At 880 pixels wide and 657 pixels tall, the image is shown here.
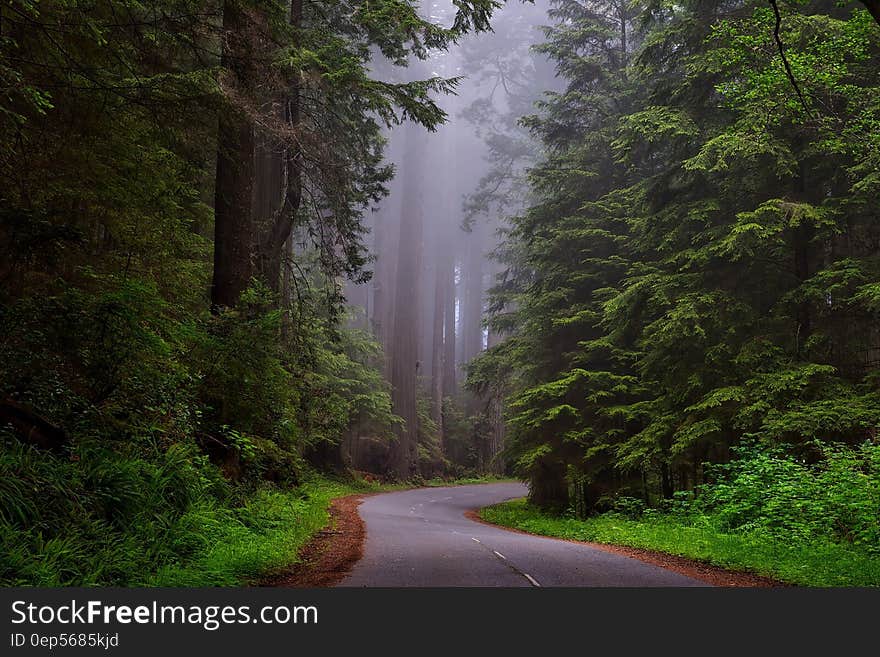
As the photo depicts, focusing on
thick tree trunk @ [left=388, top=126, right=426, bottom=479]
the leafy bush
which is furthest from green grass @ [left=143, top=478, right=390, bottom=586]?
thick tree trunk @ [left=388, top=126, right=426, bottom=479]

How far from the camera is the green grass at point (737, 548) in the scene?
7.04 metres

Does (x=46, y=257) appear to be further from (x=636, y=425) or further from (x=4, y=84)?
(x=636, y=425)

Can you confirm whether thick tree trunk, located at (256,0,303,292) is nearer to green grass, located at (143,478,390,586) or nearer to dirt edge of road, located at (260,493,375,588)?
green grass, located at (143,478,390,586)

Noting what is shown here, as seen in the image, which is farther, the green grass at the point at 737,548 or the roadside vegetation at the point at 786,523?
the roadside vegetation at the point at 786,523

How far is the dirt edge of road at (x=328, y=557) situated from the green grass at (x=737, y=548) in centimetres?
523

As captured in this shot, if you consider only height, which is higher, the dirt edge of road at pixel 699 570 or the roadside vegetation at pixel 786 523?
the roadside vegetation at pixel 786 523

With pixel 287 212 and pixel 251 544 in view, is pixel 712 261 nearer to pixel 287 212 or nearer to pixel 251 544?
pixel 287 212

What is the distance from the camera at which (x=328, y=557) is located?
828cm

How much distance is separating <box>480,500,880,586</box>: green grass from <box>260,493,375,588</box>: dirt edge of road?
5.23 m

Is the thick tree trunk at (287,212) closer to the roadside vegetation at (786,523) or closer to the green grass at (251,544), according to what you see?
the green grass at (251,544)

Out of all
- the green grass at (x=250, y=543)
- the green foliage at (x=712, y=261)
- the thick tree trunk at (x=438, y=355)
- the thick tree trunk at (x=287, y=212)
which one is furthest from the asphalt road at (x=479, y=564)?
the thick tree trunk at (x=438, y=355)

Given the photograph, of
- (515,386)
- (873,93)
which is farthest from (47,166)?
(515,386)

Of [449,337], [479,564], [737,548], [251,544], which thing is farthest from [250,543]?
[449,337]

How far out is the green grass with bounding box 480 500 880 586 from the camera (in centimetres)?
704
